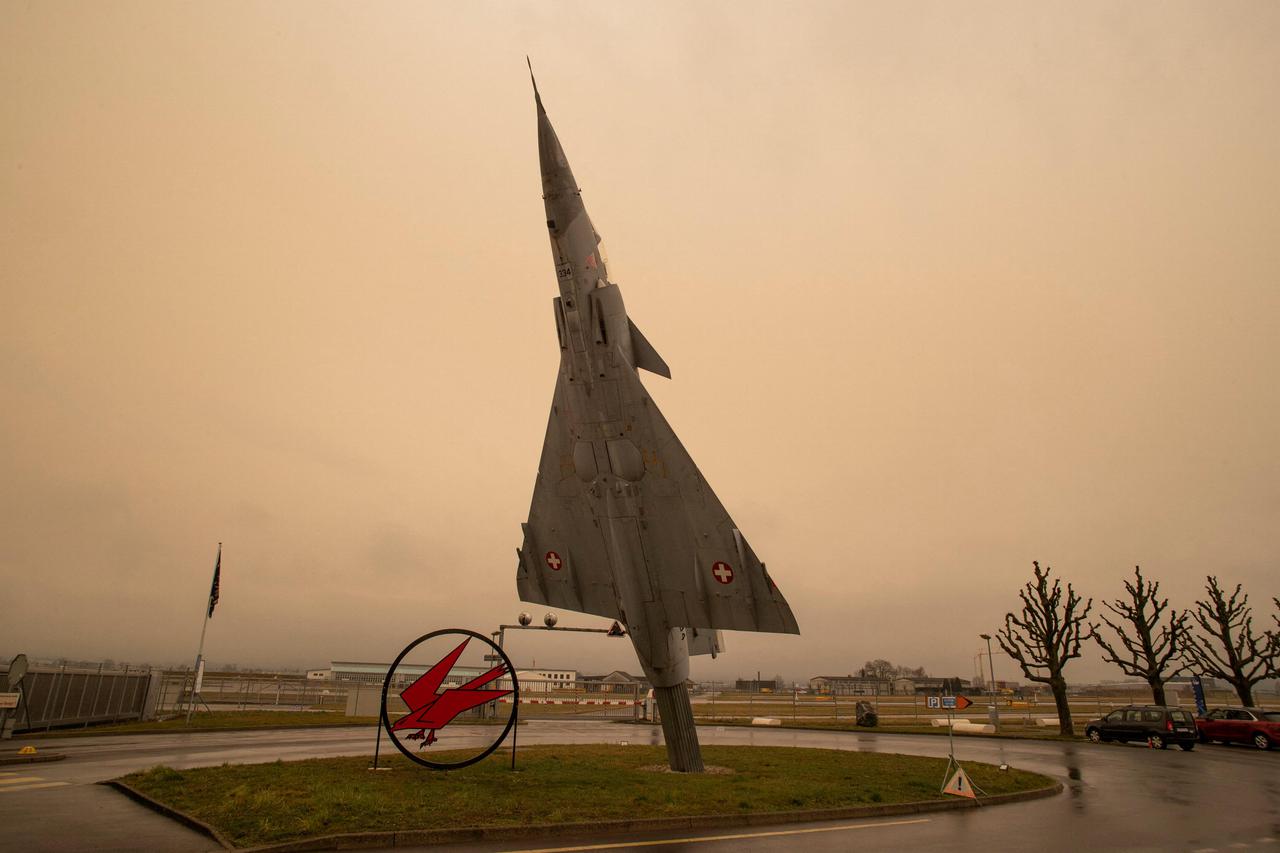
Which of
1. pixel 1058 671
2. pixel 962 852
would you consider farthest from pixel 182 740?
pixel 1058 671

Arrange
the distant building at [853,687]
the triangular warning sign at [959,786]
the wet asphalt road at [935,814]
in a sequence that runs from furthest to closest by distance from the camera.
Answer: the distant building at [853,687] → the triangular warning sign at [959,786] → the wet asphalt road at [935,814]

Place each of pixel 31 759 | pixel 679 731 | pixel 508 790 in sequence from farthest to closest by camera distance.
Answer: pixel 679 731 < pixel 31 759 < pixel 508 790

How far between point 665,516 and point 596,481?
1.72 metres

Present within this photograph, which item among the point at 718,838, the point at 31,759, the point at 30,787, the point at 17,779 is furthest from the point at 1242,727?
the point at 31,759

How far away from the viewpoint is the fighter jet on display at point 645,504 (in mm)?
14000

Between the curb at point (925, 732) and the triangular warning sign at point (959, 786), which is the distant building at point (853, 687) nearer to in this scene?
the curb at point (925, 732)

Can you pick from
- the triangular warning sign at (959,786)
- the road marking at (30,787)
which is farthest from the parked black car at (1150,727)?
the road marking at (30,787)

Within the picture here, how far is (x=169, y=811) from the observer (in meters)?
9.11

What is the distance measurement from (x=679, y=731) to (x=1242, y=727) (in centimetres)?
2387

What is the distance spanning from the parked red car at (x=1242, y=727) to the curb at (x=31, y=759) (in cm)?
3646

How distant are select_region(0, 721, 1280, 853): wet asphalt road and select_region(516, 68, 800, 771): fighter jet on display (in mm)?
5089

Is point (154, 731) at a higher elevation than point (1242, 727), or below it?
below

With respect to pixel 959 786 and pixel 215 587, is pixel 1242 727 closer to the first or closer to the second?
pixel 959 786

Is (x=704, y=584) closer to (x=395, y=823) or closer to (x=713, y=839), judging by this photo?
(x=713, y=839)
